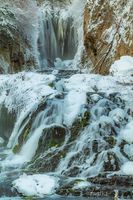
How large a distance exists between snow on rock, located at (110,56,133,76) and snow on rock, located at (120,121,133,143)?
2.78m

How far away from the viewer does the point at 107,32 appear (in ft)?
46.7

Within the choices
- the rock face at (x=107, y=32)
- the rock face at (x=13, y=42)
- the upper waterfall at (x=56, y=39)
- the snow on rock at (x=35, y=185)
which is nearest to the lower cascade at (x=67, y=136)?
the snow on rock at (x=35, y=185)

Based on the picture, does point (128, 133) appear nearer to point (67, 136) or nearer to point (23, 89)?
point (67, 136)

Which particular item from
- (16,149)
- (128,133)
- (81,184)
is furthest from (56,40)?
(81,184)

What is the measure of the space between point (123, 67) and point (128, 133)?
131 inches

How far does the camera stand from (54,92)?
1031 centimetres

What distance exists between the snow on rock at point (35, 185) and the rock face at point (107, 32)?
600 centimetres

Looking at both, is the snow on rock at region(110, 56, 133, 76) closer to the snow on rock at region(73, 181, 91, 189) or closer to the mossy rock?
the mossy rock

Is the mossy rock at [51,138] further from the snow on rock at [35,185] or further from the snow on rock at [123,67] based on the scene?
the snow on rock at [123,67]

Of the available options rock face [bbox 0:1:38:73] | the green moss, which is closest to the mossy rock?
the green moss

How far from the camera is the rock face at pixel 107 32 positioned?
1327cm

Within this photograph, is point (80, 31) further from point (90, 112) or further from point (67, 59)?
point (90, 112)

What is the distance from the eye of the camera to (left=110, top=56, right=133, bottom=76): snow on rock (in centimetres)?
1156

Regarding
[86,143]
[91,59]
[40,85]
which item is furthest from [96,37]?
[86,143]
